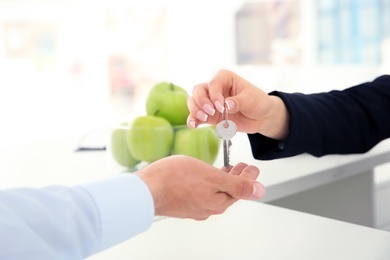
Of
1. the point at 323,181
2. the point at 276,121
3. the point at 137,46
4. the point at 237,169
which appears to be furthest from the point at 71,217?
the point at 137,46

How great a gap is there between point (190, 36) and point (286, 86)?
2.51m

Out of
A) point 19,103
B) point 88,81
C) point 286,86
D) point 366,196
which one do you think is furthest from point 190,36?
point 366,196

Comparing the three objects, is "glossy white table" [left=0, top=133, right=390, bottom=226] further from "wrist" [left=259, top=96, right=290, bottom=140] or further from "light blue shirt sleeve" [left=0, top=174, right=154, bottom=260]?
"light blue shirt sleeve" [left=0, top=174, right=154, bottom=260]

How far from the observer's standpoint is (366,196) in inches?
53.1

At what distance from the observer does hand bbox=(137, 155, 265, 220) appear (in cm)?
67

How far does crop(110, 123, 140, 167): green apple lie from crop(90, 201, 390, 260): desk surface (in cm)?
14

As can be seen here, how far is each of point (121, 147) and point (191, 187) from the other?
344mm

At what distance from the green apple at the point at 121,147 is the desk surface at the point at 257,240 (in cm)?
14

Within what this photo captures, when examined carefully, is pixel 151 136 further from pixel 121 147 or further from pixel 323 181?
pixel 323 181

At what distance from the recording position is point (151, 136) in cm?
96

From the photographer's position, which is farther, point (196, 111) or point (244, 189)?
point (196, 111)

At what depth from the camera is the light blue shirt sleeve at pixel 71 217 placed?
53 cm

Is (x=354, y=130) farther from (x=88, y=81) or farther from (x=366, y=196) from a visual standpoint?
(x=88, y=81)

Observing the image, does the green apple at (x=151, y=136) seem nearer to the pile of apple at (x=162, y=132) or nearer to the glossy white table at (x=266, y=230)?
the pile of apple at (x=162, y=132)
